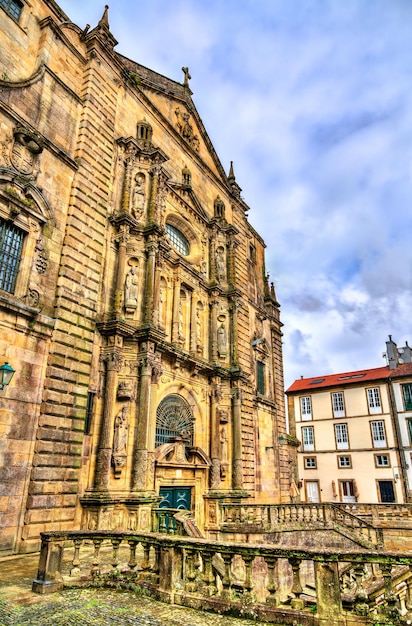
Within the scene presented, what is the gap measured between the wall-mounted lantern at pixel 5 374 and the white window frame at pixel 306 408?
3618 cm

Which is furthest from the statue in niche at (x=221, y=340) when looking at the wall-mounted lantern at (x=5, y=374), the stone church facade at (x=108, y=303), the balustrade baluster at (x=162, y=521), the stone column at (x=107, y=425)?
the wall-mounted lantern at (x=5, y=374)

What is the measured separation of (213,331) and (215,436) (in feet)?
16.5

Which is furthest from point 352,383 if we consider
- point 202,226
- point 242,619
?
point 242,619

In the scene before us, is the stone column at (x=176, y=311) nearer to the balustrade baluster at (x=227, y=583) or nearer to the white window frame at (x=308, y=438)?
the balustrade baluster at (x=227, y=583)

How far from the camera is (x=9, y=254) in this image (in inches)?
475

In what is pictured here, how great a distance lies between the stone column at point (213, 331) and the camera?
21.2 meters

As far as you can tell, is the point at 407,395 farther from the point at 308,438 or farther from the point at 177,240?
the point at 177,240

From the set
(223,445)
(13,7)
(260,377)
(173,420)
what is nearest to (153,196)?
(13,7)

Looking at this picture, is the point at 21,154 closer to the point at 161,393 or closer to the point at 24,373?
the point at 24,373

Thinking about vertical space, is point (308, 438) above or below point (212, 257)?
below

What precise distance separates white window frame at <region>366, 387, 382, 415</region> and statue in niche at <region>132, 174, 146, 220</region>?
95.8ft

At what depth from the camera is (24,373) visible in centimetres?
1145

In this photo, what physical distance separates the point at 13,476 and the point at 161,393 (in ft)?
23.2

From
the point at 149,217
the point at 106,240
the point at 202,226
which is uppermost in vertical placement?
the point at 202,226
